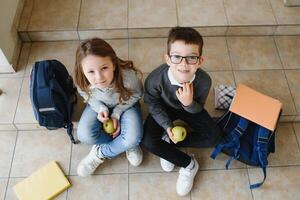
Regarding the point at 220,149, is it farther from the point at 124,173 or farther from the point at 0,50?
the point at 0,50

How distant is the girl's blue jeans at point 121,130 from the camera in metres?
1.45

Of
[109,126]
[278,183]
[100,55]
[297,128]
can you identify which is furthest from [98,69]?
[297,128]

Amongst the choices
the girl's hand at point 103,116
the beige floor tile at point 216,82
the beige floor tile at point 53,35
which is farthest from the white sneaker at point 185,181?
the beige floor tile at point 53,35

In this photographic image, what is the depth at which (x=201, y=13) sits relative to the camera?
195 cm

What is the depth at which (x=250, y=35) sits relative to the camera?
1.96 metres

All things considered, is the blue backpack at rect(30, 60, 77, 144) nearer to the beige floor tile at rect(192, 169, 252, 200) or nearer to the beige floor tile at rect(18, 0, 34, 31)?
the beige floor tile at rect(18, 0, 34, 31)

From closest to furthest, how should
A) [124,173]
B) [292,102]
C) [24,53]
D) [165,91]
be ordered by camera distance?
[165,91] < [124,173] < [292,102] < [24,53]

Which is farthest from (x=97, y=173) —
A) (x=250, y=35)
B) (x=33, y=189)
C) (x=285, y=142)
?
(x=250, y=35)

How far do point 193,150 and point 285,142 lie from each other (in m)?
0.49

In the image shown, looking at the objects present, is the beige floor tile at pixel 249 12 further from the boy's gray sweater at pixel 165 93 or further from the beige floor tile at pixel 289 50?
the boy's gray sweater at pixel 165 93

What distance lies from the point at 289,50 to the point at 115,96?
1147 millimetres

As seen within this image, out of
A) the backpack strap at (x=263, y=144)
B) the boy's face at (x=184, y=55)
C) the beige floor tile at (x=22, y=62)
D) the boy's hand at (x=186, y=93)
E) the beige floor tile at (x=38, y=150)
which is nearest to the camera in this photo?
the boy's face at (x=184, y=55)

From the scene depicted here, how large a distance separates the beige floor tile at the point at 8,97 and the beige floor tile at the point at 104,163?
1.26 feet

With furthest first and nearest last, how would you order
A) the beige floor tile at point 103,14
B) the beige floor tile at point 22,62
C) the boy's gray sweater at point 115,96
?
the beige floor tile at point 103,14, the beige floor tile at point 22,62, the boy's gray sweater at point 115,96
